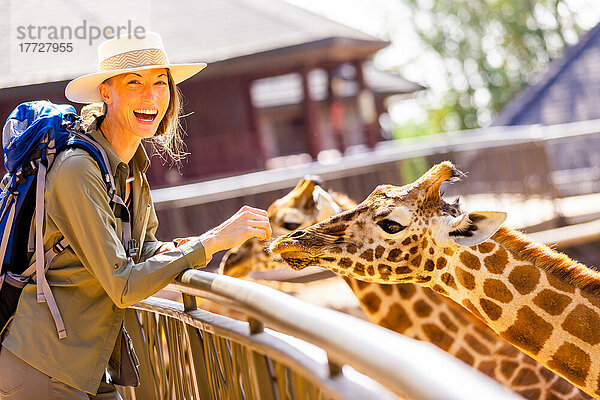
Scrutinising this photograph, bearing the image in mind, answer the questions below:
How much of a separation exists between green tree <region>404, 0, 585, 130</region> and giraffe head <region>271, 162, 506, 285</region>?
181 ft

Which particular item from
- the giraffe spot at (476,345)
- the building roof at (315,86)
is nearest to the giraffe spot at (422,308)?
the giraffe spot at (476,345)

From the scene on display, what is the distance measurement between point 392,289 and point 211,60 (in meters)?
11.4

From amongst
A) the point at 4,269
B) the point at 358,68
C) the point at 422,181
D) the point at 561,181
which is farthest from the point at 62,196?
the point at 358,68

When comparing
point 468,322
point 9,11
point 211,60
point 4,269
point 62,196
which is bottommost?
point 468,322

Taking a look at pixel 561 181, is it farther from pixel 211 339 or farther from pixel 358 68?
pixel 211 339

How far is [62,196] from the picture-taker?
2.58 m

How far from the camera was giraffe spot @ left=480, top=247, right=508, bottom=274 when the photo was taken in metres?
3.68

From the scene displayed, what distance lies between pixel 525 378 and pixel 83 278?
3.18m

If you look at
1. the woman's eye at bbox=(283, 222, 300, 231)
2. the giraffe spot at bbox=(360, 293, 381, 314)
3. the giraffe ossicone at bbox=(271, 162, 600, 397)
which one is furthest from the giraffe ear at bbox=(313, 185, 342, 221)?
the giraffe ossicone at bbox=(271, 162, 600, 397)

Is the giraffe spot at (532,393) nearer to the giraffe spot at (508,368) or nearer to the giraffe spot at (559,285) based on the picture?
the giraffe spot at (508,368)

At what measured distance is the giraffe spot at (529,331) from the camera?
3566 mm

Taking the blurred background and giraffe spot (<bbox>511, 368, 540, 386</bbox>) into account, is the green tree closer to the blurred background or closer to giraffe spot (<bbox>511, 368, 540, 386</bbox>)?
the blurred background

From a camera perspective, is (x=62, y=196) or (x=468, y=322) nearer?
(x=62, y=196)

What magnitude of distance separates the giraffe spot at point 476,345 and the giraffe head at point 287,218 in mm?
1510
